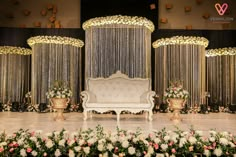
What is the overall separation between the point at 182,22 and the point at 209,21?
109 cm

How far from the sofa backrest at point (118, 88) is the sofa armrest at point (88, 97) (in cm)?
20

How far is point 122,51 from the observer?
8375mm

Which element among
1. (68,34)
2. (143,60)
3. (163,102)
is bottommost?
(163,102)

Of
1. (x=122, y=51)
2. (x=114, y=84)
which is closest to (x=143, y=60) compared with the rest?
(x=122, y=51)

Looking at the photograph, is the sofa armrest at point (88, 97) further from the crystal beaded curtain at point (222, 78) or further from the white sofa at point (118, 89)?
the crystal beaded curtain at point (222, 78)

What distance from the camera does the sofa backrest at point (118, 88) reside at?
Answer: 24.7 feet

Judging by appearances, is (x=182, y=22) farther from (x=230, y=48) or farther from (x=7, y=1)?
(x=7, y=1)

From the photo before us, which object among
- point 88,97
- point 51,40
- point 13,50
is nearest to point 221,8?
point 51,40

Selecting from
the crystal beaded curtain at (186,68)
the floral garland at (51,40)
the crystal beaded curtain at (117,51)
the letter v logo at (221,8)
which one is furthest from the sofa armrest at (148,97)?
the letter v logo at (221,8)

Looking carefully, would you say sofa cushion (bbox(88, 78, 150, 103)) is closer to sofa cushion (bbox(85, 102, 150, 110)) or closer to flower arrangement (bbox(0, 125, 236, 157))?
sofa cushion (bbox(85, 102, 150, 110))

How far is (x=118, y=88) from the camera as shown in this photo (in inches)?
299

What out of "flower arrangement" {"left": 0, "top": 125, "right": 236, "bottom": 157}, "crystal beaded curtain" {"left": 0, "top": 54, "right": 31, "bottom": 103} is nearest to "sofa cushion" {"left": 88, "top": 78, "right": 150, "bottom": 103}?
"crystal beaded curtain" {"left": 0, "top": 54, "right": 31, "bottom": 103}

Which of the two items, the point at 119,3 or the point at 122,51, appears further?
the point at 119,3

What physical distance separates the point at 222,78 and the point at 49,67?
5.97 m
